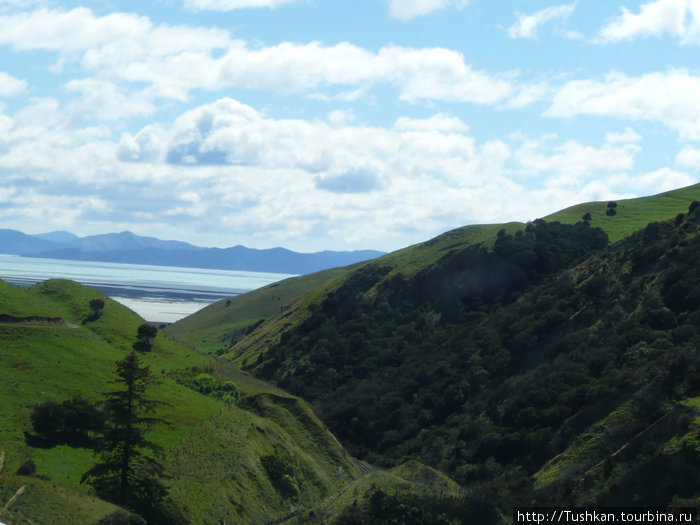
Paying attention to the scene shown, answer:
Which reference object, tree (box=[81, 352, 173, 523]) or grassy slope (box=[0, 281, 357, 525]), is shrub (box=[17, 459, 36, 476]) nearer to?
grassy slope (box=[0, 281, 357, 525])

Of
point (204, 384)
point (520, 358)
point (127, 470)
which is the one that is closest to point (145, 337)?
point (204, 384)

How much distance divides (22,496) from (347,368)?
72439 millimetres

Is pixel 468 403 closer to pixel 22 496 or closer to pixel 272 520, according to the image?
pixel 272 520

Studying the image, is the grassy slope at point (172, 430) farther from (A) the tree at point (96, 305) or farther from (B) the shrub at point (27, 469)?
(A) the tree at point (96, 305)

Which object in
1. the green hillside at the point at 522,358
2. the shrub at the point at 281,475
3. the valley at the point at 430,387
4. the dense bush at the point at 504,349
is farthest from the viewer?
the dense bush at the point at 504,349

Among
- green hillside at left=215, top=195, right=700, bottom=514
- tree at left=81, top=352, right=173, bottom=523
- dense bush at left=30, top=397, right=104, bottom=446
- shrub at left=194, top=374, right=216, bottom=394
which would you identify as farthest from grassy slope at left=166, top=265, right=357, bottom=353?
tree at left=81, top=352, right=173, bottom=523

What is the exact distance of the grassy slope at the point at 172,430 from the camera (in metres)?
32.2

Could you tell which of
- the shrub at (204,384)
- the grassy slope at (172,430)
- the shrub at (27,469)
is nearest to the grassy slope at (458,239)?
the grassy slope at (172,430)

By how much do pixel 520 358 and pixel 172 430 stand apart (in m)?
47.5

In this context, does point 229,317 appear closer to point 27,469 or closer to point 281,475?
point 281,475

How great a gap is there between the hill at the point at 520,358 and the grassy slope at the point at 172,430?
13.1m

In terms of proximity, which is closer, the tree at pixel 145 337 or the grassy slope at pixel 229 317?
the tree at pixel 145 337

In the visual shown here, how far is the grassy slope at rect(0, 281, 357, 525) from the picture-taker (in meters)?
32.2

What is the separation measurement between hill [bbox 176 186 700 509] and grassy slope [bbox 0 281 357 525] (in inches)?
516
